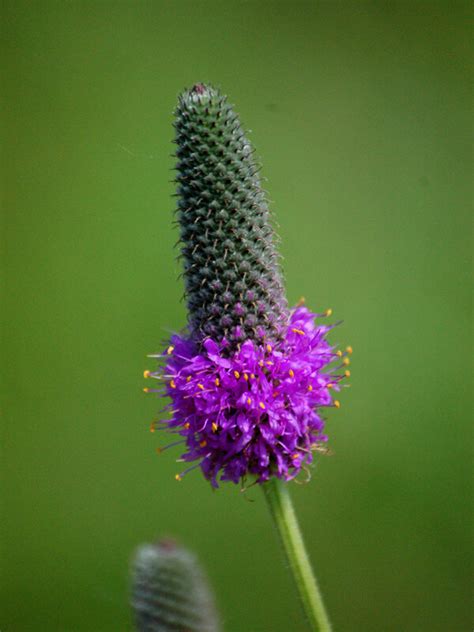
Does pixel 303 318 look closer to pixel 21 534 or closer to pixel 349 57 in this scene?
pixel 21 534

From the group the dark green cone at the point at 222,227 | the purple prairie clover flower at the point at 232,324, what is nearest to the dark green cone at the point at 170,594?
the purple prairie clover flower at the point at 232,324

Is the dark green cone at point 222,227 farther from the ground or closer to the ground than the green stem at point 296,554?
farther from the ground

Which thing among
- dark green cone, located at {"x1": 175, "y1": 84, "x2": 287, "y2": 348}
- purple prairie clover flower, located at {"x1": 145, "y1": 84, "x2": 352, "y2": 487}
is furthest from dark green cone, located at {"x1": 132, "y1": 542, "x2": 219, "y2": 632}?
dark green cone, located at {"x1": 175, "y1": 84, "x2": 287, "y2": 348}

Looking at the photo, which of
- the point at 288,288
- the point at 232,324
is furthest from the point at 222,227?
the point at 288,288

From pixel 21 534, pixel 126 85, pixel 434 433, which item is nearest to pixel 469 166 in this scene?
pixel 434 433

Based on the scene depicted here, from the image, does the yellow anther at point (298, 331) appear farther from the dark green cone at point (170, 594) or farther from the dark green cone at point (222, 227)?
the dark green cone at point (170, 594)
